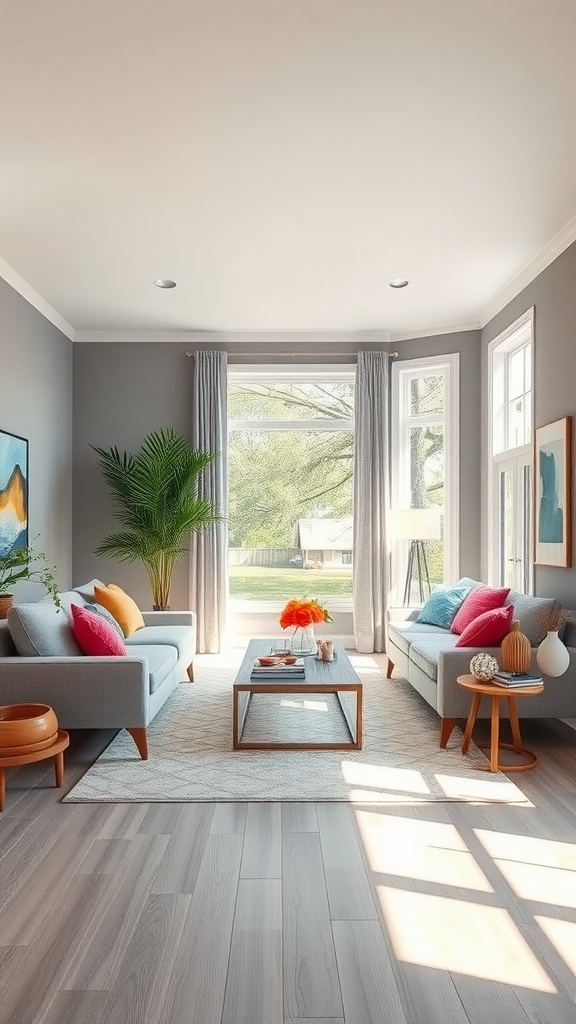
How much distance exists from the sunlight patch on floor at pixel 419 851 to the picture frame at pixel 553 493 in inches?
92.1

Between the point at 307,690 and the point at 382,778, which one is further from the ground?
the point at 307,690

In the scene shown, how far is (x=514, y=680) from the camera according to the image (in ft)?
12.4

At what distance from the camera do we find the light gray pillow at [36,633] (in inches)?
155

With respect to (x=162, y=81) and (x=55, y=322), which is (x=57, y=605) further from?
(x=55, y=322)

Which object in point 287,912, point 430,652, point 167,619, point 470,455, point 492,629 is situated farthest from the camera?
point 470,455

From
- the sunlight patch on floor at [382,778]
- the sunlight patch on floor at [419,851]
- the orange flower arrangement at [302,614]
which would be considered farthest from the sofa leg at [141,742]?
the sunlight patch on floor at [419,851]

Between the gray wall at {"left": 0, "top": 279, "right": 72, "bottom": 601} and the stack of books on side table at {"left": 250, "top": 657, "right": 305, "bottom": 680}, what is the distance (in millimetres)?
2315

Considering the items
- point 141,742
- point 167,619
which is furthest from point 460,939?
point 167,619

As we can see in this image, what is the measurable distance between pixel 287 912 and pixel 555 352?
400cm

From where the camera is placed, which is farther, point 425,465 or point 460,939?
point 425,465

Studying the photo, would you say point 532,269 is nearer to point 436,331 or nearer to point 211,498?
point 436,331

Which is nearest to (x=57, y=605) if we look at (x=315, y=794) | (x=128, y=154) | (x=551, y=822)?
(x=315, y=794)

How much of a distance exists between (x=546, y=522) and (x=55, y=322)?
14.5ft

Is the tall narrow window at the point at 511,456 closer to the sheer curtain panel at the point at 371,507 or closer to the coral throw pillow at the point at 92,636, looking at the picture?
the sheer curtain panel at the point at 371,507
